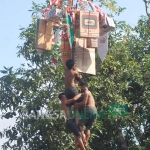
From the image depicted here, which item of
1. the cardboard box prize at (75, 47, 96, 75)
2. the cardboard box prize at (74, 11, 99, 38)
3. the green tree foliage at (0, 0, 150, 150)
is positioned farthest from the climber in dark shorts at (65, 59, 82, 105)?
the green tree foliage at (0, 0, 150, 150)

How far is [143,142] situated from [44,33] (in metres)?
4.75

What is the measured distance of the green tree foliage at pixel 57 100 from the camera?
25.5ft

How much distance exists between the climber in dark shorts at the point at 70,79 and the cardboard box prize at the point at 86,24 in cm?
37

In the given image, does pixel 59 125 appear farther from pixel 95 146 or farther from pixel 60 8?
pixel 60 8

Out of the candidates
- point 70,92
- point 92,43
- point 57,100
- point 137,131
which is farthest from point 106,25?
point 137,131

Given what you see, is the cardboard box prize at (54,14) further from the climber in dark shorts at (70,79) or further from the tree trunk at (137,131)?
the tree trunk at (137,131)

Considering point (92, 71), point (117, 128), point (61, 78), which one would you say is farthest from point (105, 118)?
Answer: point (92, 71)

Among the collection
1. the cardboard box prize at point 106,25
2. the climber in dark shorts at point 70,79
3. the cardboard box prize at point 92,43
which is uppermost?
the cardboard box prize at point 106,25

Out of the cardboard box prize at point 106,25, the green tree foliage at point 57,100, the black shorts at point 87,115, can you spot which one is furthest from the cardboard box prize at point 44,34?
the green tree foliage at point 57,100

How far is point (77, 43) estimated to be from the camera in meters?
4.95

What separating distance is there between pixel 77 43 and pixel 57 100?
2.98m

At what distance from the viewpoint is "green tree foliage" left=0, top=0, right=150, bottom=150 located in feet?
25.5

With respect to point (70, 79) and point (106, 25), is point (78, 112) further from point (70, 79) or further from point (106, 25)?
point (106, 25)

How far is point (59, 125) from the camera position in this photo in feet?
25.5
